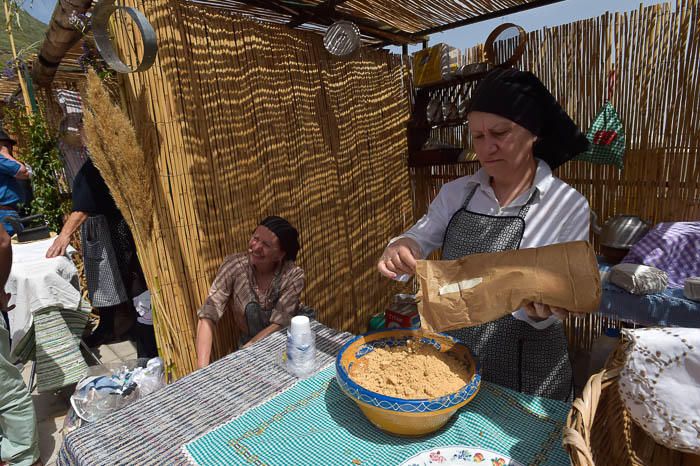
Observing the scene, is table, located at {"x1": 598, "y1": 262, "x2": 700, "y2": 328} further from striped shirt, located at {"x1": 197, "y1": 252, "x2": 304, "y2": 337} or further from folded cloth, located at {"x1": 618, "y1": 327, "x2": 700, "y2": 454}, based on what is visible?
striped shirt, located at {"x1": 197, "y1": 252, "x2": 304, "y2": 337}

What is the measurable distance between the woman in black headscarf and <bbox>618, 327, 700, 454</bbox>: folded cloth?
1.40 feet

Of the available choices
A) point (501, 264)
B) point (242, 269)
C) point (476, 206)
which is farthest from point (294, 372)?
point (242, 269)

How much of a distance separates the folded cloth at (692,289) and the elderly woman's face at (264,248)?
7.43 feet

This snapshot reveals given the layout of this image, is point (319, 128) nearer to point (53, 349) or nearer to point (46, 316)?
point (46, 316)

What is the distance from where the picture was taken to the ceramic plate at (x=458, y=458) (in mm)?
907

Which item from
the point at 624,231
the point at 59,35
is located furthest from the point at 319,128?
the point at 624,231

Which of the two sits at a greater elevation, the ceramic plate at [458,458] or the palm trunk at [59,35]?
the palm trunk at [59,35]

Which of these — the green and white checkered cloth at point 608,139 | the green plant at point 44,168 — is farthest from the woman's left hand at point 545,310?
the green plant at point 44,168

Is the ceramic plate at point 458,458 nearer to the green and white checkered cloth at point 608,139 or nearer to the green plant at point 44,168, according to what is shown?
the green and white checkered cloth at point 608,139

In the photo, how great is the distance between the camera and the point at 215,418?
115 cm

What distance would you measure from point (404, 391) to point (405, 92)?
3.55 m

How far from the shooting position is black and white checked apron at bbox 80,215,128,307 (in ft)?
10.2

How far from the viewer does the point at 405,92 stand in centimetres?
400

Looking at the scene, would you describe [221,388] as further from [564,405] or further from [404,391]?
[564,405]
